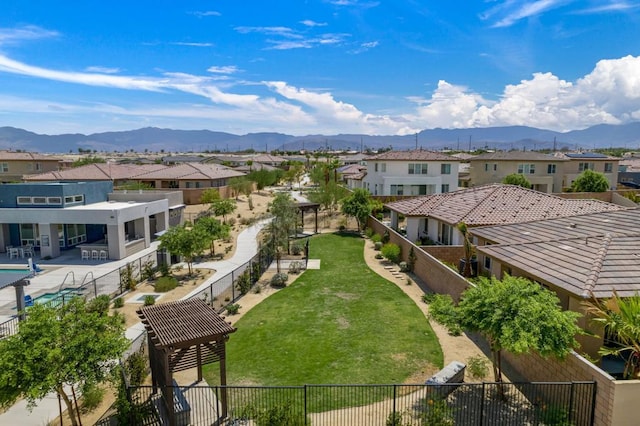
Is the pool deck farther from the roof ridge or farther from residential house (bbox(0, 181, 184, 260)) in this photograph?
the roof ridge

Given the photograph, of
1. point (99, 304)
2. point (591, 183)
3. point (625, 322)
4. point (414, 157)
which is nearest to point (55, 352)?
point (99, 304)

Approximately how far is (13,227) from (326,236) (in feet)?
84.4

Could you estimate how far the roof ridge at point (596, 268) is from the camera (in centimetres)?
1335

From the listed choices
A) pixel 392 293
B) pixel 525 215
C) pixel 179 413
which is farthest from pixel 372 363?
pixel 525 215

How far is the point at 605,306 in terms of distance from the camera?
12531 millimetres

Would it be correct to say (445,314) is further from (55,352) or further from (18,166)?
(18,166)

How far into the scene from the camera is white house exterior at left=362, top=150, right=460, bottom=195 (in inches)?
2094

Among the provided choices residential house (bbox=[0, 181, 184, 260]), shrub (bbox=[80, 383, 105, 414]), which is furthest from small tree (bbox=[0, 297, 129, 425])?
residential house (bbox=[0, 181, 184, 260])

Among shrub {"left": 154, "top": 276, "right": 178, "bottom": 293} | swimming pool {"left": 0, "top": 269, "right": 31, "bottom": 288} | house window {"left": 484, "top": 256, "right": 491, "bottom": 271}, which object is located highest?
swimming pool {"left": 0, "top": 269, "right": 31, "bottom": 288}

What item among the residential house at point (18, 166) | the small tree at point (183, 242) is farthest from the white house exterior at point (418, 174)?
the residential house at point (18, 166)

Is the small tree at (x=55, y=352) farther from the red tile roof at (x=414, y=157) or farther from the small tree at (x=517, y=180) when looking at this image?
the small tree at (x=517, y=180)

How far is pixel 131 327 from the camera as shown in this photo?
19109 mm

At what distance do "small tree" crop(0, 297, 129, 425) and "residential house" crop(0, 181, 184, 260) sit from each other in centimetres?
2200

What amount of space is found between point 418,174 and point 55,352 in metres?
48.2
